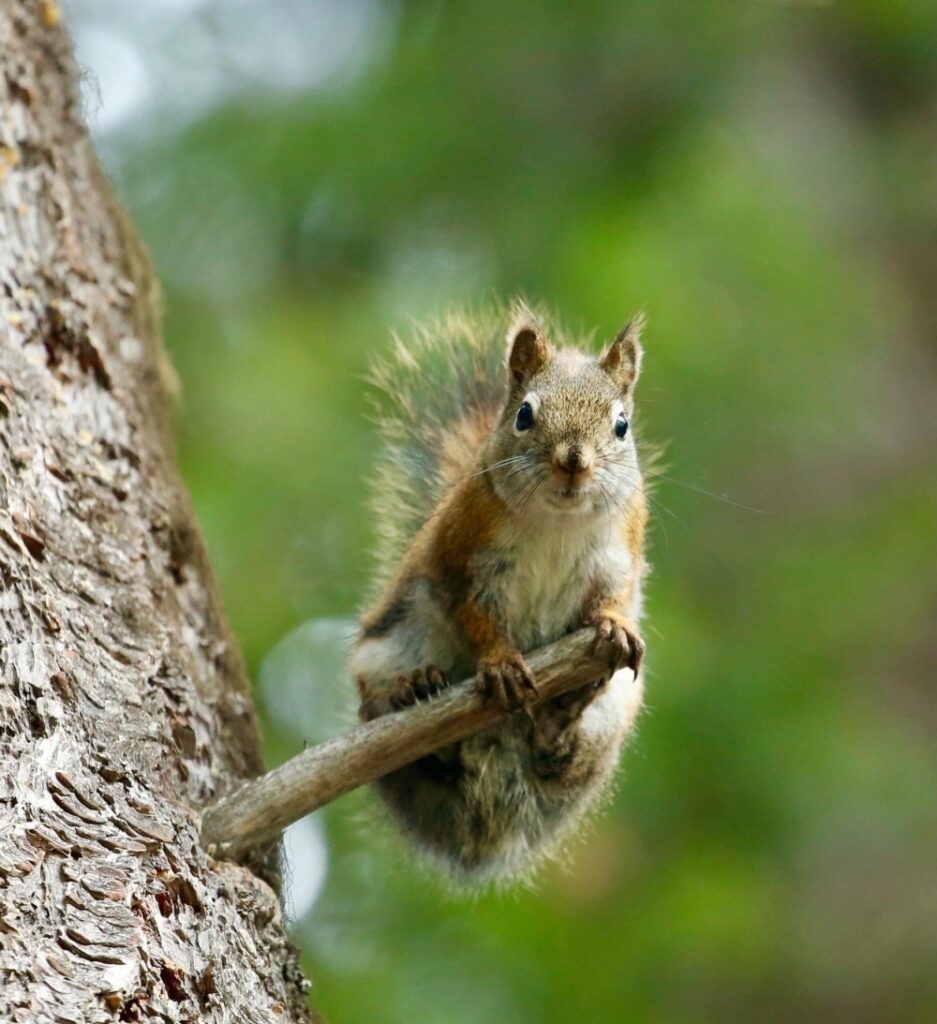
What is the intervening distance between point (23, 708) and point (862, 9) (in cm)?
512

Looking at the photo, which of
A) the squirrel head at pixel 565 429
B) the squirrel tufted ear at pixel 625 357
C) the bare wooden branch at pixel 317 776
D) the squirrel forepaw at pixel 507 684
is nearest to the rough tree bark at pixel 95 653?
the bare wooden branch at pixel 317 776

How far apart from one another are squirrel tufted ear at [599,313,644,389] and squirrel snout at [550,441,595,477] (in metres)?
0.35

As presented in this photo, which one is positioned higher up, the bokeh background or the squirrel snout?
the bokeh background

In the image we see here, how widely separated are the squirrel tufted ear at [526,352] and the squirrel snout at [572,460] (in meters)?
0.35

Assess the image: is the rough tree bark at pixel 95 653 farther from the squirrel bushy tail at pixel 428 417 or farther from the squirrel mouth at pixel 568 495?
the squirrel mouth at pixel 568 495

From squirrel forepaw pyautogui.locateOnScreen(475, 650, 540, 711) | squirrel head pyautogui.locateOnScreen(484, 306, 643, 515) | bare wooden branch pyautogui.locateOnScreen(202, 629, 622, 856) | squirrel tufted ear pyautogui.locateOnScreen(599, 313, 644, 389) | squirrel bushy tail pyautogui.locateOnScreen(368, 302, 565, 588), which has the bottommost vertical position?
bare wooden branch pyautogui.locateOnScreen(202, 629, 622, 856)

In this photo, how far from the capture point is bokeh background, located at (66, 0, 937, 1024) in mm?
4602

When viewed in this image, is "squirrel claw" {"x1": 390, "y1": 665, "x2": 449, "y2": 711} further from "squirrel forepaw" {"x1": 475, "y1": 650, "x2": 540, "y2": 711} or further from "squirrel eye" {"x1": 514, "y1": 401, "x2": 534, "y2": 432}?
"squirrel eye" {"x1": 514, "y1": 401, "x2": 534, "y2": 432}

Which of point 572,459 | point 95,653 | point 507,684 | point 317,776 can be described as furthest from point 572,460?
point 95,653

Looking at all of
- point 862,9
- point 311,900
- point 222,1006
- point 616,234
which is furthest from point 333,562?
point 862,9

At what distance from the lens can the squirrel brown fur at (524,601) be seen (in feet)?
9.34

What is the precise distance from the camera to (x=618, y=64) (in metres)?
5.69

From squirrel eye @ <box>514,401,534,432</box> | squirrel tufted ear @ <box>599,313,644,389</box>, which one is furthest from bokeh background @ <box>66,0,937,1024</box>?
squirrel eye @ <box>514,401,534,432</box>

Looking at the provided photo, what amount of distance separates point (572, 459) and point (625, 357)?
463mm
